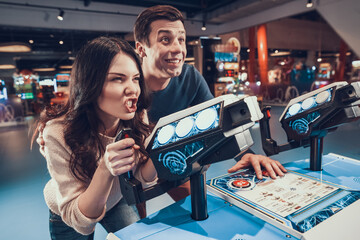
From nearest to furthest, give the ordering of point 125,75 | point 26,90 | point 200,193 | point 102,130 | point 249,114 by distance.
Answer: point 249,114, point 200,193, point 125,75, point 102,130, point 26,90

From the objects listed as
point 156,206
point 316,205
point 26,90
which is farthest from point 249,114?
point 26,90

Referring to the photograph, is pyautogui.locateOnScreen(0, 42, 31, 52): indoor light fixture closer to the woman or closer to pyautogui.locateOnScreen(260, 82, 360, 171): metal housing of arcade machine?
the woman

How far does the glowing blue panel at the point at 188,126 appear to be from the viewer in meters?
0.58

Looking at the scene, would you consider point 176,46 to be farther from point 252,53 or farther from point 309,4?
point 252,53

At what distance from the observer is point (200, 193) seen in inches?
29.2

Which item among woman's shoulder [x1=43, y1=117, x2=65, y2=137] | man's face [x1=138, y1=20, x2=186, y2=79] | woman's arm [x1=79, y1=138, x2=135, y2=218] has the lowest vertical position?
woman's arm [x1=79, y1=138, x2=135, y2=218]

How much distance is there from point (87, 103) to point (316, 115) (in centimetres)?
95

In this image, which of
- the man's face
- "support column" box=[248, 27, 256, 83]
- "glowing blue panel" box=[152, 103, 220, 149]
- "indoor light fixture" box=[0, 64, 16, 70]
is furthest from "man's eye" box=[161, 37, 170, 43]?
"support column" box=[248, 27, 256, 83]

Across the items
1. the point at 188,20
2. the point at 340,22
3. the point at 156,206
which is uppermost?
the point at 188,20

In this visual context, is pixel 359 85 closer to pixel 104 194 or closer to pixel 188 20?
pixel 104 194

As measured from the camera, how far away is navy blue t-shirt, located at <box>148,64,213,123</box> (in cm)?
148

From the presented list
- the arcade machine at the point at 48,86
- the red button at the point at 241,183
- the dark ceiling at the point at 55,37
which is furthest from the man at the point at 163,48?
the arcade machine at the point at 48,86

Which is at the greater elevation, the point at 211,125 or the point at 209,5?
the point at 209,5

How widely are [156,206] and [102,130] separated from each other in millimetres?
1557
